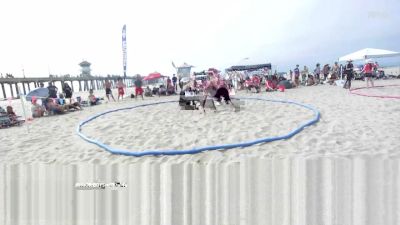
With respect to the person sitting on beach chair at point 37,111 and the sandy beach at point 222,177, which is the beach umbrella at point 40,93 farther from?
the sandy beach at point 222,177

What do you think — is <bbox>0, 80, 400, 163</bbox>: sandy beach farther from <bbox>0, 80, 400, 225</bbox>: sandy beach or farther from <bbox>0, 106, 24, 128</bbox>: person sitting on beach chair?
<bbox>0, 106, 24, 128</bbox>: person sitting on beach chair

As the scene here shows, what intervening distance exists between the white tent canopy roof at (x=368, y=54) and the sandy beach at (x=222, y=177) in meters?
12.3

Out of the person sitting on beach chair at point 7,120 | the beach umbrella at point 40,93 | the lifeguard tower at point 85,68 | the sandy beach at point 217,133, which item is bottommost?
the sandy beach at point 217,133

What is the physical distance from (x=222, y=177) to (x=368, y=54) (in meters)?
16.7

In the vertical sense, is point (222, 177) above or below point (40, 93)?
below

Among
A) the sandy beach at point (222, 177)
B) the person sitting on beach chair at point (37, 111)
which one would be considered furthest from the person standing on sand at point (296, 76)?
the person sitting on beach chair at point (37, 111)

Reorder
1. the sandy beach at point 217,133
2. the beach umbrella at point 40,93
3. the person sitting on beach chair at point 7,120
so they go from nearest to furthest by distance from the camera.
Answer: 1. the sandy beach at point 217,133
2. the person sitting on beach chair at point 7,120
3. the beach umbrella at point 40,93

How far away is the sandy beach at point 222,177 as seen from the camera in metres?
2.96

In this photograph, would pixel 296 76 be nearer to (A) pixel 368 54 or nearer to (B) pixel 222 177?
(A) pixel 368 54

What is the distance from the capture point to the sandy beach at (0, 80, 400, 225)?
2.96 m

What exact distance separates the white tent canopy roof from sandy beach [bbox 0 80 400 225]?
12288mm

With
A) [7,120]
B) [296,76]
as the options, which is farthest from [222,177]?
[296,76]

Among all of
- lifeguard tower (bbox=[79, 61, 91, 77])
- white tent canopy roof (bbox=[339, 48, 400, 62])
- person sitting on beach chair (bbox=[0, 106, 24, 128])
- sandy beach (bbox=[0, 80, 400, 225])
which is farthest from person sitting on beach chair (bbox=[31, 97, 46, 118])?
lifeguard tower (bbox=[79, 61, 91, 77])

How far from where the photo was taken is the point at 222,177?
3.56 metres
